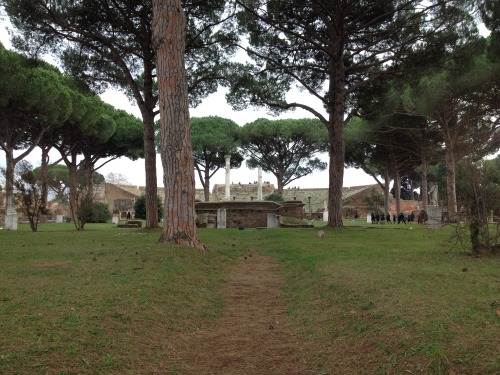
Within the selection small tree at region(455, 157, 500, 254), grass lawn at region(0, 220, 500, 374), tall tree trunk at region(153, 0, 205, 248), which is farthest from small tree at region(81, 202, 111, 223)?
small tree at region(455, 157, 500, 254)

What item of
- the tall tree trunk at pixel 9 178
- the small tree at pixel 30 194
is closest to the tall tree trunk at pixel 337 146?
the small tree at pixel 30 194

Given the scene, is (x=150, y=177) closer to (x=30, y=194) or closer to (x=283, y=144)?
(x=30, y=194)

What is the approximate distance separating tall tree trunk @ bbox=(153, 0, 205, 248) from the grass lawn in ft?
4.30

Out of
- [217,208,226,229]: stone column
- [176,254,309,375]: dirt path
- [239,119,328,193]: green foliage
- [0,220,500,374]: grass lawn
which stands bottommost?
[176,254,309,375]: dirt path

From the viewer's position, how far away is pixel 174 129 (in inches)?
318

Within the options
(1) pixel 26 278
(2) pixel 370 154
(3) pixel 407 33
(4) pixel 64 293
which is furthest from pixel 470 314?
(2) pixel 370 154

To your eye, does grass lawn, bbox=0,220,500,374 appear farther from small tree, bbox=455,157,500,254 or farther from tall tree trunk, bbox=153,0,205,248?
tall tree trunk, bbox=153,0,205,248

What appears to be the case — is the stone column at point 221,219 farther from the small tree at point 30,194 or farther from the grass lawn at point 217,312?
the grass lawn at point 217,312

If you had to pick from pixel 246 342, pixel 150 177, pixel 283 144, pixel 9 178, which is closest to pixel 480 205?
pixel 246 342

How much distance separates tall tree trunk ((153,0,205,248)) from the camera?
7922mm

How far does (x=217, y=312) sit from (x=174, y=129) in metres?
4.39

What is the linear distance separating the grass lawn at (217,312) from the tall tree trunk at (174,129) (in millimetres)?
1309

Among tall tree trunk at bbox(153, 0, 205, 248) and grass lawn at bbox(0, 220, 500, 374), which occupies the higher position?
tall tree trunk at bbox(153, 0, 205, 248)

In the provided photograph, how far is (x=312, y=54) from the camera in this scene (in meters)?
16.8
